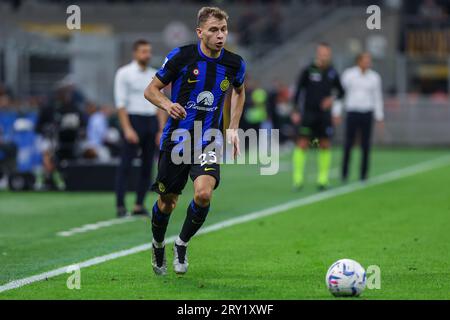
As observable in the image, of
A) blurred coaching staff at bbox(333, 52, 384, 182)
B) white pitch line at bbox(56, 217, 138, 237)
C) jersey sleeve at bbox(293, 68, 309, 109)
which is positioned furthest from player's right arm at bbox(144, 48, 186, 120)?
blurred coaching staff at bbox(333, 52, 384, 182)

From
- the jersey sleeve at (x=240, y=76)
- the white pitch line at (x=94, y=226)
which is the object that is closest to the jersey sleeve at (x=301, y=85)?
the white pitch line at (x=94, y=226)

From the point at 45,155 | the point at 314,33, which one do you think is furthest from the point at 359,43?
the point at 45,155

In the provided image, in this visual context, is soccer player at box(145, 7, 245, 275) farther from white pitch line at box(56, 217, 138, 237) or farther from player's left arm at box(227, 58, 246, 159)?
white pitch line at box(56, 217, 138, 237)

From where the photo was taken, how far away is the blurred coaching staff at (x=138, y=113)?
1491cm

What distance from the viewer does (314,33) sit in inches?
1604

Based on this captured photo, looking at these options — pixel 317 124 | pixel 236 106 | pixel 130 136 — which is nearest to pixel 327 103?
pixel 317 124

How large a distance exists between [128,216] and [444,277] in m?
6.60

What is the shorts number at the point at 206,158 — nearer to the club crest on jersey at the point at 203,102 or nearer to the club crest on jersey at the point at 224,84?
the club crest on jersey at the point at 203,102

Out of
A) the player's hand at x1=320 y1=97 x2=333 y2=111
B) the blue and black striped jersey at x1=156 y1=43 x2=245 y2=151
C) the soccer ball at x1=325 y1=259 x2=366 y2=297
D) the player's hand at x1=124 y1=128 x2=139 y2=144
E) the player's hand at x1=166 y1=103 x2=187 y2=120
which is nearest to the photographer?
the soccer ball at x1=325 y1=259 x2=366 y2=297

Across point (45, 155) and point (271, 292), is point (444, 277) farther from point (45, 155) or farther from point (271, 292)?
point (45, 155)

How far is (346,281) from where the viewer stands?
27.3 ft

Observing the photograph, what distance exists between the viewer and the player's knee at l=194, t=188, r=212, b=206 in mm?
9492

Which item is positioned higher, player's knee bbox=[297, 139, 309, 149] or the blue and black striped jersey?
the blue and black striped jersey

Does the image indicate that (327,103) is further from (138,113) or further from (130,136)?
(130,136)
